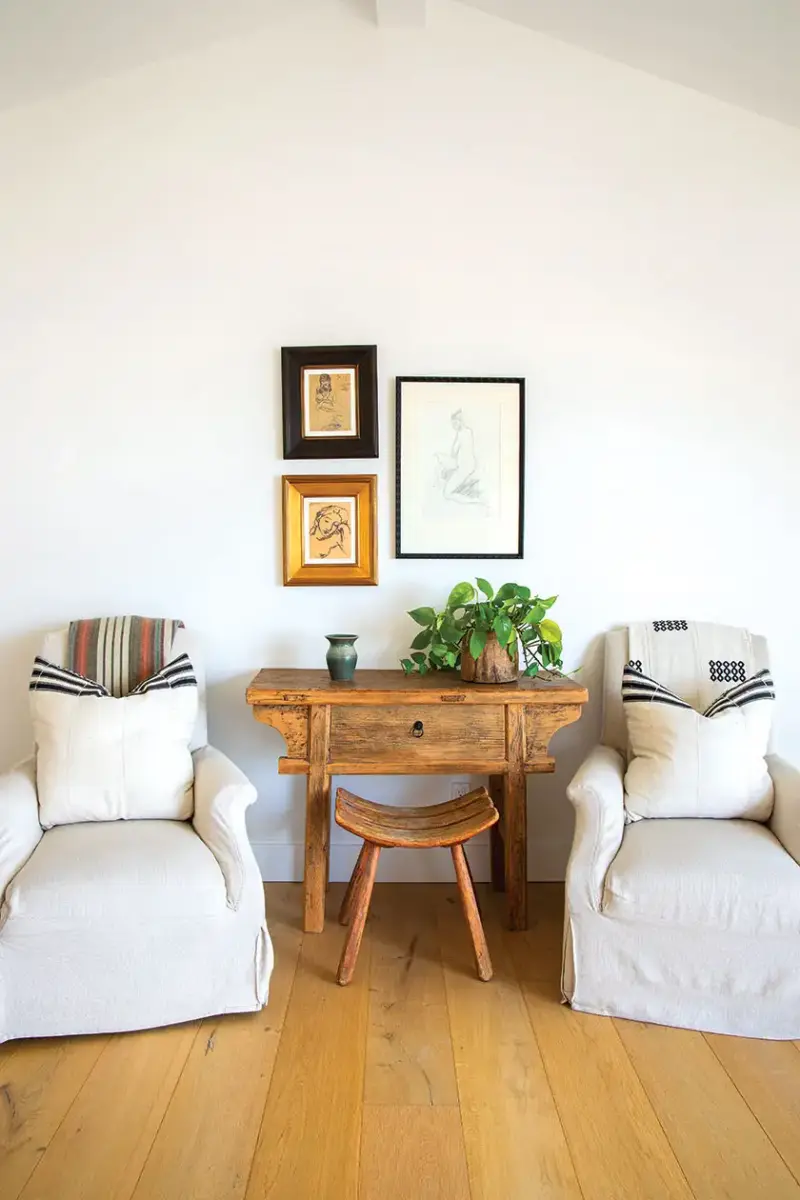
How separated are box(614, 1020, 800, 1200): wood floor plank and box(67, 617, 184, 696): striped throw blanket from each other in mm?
1644

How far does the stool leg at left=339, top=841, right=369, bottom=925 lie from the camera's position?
7.91 feet

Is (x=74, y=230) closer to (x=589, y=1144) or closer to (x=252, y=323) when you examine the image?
(x=252, y=323)

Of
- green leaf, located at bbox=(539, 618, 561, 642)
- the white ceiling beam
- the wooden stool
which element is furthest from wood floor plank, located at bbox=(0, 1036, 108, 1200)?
the white ceiling beam

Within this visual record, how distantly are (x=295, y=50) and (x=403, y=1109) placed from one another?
2.98 meters

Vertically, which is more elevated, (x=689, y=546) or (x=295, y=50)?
(x=295, y=50)

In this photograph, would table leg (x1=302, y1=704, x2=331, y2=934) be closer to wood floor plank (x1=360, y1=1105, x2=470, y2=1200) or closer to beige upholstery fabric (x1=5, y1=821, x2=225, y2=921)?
beige upholstery fabric (x1=5, y1=821, x2=225, y2=921)

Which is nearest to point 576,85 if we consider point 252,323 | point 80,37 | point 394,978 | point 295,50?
point 295,50

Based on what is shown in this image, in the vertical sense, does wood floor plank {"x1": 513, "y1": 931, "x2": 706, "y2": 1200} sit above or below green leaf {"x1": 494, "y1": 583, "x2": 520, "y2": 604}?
below

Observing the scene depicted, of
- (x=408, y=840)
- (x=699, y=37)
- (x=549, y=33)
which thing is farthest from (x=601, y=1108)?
(x=549, y=33)

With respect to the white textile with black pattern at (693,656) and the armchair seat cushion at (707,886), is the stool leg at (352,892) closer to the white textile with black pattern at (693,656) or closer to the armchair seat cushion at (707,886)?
the armchair seat cushion at (707,886)

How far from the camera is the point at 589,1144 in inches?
67.8

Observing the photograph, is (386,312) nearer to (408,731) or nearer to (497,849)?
(408,731)

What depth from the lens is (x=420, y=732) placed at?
2.59 m

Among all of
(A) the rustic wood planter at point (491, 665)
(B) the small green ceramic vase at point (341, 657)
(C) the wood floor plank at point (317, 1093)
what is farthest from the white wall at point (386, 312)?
(C) the wood floor plank at point (317, 1093)
